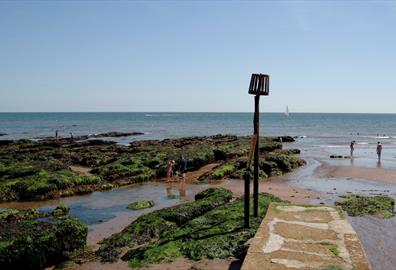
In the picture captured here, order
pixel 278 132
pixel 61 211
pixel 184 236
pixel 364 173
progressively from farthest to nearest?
pixel 278 132 < pixel 364 173 < pixel 61 211 < pixel 184 236

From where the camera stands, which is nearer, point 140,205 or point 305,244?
point 305,244

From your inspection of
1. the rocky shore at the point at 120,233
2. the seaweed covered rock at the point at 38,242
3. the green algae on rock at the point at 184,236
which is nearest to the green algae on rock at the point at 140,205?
the rocky shore at the point at 120,233

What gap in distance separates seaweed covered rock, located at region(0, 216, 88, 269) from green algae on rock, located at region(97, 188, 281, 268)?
0.99 meters

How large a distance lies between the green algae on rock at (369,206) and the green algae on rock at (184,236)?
13.0ft

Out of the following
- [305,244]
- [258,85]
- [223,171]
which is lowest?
[223,171]

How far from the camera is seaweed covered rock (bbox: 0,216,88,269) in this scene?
1009 centimetres

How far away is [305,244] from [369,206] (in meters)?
9.85

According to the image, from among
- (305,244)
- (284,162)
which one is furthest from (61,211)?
(284,162)

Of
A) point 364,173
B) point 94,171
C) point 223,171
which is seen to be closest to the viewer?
point 223,171

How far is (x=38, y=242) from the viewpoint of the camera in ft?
34.6

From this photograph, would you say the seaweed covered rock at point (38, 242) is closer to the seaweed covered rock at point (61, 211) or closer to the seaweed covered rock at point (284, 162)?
the seaweed covered rock at point (61, 211)

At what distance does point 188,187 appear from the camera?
76.0ft

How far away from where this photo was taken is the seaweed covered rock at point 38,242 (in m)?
10.1

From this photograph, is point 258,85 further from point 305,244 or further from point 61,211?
point 61,211
